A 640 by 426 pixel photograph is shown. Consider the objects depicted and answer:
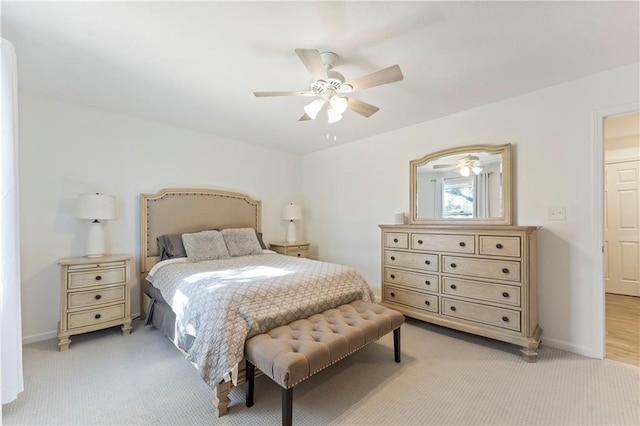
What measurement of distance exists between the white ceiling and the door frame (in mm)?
546

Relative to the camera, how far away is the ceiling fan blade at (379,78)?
1.82m

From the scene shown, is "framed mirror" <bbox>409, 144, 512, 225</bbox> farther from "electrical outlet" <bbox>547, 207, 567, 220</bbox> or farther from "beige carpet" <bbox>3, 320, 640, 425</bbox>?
"beige carpet" <bbox>3, 320, 640, 425</bbox>

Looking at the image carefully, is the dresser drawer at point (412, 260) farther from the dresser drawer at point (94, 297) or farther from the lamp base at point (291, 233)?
the dresser drawer at point (94, 297)

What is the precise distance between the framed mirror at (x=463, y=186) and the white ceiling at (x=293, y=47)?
1.97 ft

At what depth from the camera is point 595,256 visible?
7.97 feet

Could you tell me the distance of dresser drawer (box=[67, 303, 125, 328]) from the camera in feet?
8.57

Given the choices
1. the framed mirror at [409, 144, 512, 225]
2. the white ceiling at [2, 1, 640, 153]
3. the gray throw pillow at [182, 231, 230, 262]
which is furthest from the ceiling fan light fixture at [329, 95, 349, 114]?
the gray throw pillow at [182, 231, 230, 262]

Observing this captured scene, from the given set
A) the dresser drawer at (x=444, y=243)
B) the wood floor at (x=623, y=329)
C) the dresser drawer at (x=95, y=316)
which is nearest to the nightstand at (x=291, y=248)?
the dresser drawer at (x=444, y=243)

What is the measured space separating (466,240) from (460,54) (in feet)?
5.49

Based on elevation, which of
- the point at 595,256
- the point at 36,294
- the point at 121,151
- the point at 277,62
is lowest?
the point at 36,294

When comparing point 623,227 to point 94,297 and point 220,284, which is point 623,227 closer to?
point 220,284

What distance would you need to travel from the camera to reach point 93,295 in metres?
2.73

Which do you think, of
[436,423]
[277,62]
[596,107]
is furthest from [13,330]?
[596,107]

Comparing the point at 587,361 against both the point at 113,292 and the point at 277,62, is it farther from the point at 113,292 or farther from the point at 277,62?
the point at 113,292
